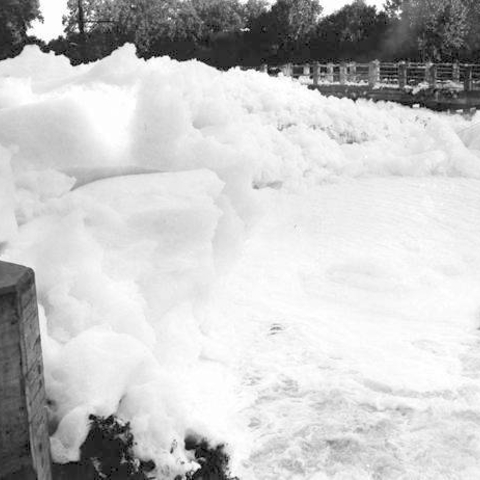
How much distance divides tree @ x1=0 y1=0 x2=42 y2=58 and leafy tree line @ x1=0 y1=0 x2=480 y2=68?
0.05 m

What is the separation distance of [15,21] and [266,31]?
501 inches

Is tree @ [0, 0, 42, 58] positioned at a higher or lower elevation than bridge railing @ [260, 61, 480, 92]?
higher

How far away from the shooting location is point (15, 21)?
3606cm

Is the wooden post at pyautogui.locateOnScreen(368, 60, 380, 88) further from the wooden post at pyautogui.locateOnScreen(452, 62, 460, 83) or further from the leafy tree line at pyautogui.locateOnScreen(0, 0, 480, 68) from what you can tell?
the leafy tree line at pyautogui.locateOnScreen(0, 0, 480, 68)

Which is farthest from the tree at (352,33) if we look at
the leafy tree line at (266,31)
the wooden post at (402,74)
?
the wooden post at (402,74)

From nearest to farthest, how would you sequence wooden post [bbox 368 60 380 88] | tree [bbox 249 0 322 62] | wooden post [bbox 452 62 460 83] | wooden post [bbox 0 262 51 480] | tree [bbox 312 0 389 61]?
wooden post [bbox 0 262 51 480] < wooden post [bbox 452 62 460 83] < wooden post [bbox 368 60 380 88] < tree [bbox 312 0 389 61] < tree [bbox 249 0 322 62]

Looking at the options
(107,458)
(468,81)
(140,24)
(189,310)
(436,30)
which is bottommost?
(107,458)

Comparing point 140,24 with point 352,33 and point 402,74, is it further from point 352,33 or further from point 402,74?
point 402,74

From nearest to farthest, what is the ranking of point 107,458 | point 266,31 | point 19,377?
1. point 19,377
2. point 107,458
3. point 266,31

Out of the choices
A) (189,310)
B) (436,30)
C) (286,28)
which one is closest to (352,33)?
(286,28)

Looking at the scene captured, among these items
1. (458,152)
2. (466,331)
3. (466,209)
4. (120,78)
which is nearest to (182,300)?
(120,78)

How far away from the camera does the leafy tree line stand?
2923cm

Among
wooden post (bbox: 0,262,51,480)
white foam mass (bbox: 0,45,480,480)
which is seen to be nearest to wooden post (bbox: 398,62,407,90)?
white foam mass (bbox: 0,45,480,480)

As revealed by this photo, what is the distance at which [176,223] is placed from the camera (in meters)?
4.04
